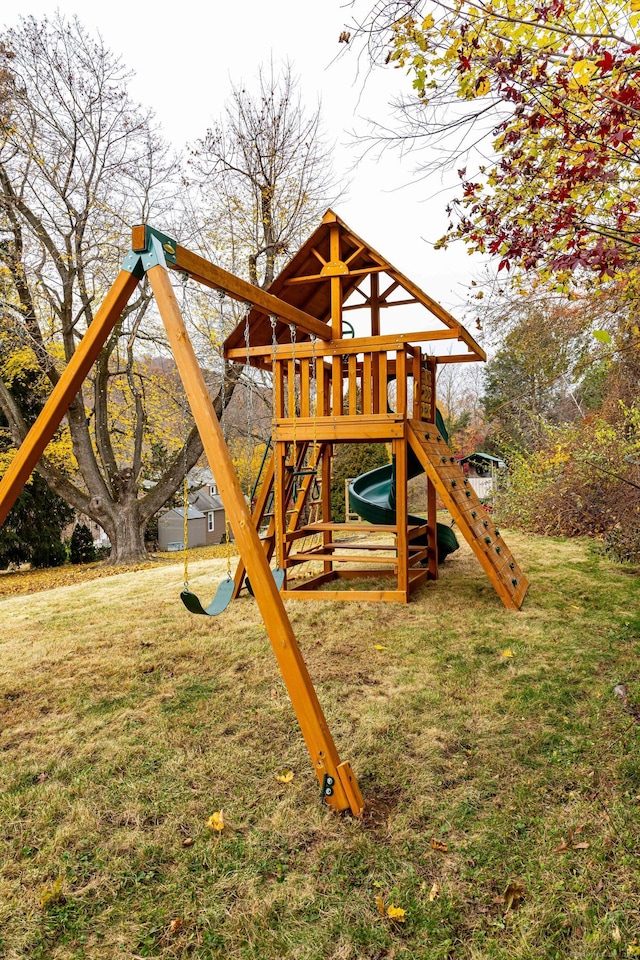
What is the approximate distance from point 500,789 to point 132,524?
13.1 metres

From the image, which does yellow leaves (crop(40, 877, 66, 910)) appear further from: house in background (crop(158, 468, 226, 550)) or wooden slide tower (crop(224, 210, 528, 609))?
house in background (crop(158, 468, 226, 550))

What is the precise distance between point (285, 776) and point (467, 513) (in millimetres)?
3599

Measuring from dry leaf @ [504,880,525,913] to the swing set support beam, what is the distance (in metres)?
0.65

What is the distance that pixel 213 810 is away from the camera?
2.45 metres

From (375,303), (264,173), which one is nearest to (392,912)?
(375,303)

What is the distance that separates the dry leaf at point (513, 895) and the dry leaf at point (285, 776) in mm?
1052

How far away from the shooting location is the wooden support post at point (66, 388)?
9.86ft

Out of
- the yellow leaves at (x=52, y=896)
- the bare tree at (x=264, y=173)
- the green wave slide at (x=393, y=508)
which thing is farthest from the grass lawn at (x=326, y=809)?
the bare tree at (x=264, y=173)

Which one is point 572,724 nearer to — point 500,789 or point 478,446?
point 500,789

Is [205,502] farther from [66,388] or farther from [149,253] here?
[149,253]

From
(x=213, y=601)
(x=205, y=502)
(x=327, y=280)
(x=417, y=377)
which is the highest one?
(x=327, y=280)

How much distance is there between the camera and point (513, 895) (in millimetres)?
1923

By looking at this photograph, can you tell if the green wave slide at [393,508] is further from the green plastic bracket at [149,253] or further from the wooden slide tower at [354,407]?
the green plastic bracket at [149,253]

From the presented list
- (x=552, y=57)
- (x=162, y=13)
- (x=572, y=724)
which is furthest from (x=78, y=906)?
(x=162, y=13)
